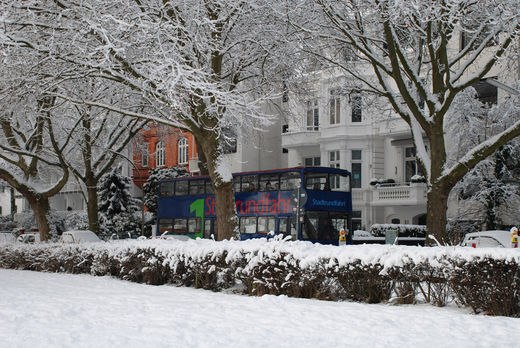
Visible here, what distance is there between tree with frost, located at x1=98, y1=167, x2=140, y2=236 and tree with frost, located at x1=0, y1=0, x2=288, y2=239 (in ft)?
99.2

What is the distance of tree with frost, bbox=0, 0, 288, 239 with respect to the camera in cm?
1498

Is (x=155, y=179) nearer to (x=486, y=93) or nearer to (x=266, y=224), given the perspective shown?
(x=266, y=224)

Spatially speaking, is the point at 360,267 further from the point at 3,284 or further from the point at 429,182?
the point at 3,284

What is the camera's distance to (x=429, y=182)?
1781 cm

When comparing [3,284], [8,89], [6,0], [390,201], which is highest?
[6,0]

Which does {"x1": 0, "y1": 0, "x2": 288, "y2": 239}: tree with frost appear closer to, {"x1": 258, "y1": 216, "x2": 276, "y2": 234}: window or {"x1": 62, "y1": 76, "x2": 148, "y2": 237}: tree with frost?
{"x1": 62, "y1": 76, "x2": 148, "y2": 237}: tree with frost

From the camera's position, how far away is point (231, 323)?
9.16 m

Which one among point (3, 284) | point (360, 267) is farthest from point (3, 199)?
point (360, 267)

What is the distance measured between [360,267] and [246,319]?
3.02 m

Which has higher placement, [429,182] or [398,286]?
[429,182]

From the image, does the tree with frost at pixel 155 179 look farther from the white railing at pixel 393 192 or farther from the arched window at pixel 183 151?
the white railing at pixel 393 192

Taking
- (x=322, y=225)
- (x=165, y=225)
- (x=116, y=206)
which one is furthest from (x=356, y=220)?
(x=116, y=206)

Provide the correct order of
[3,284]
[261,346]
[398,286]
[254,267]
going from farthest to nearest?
[3,284]
[254,267]
[398,286]
[261,346]

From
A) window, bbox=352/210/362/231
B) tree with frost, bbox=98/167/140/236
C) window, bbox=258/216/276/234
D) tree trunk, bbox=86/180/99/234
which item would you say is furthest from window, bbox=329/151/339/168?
tree with frost, bbox=98/167/140/236
